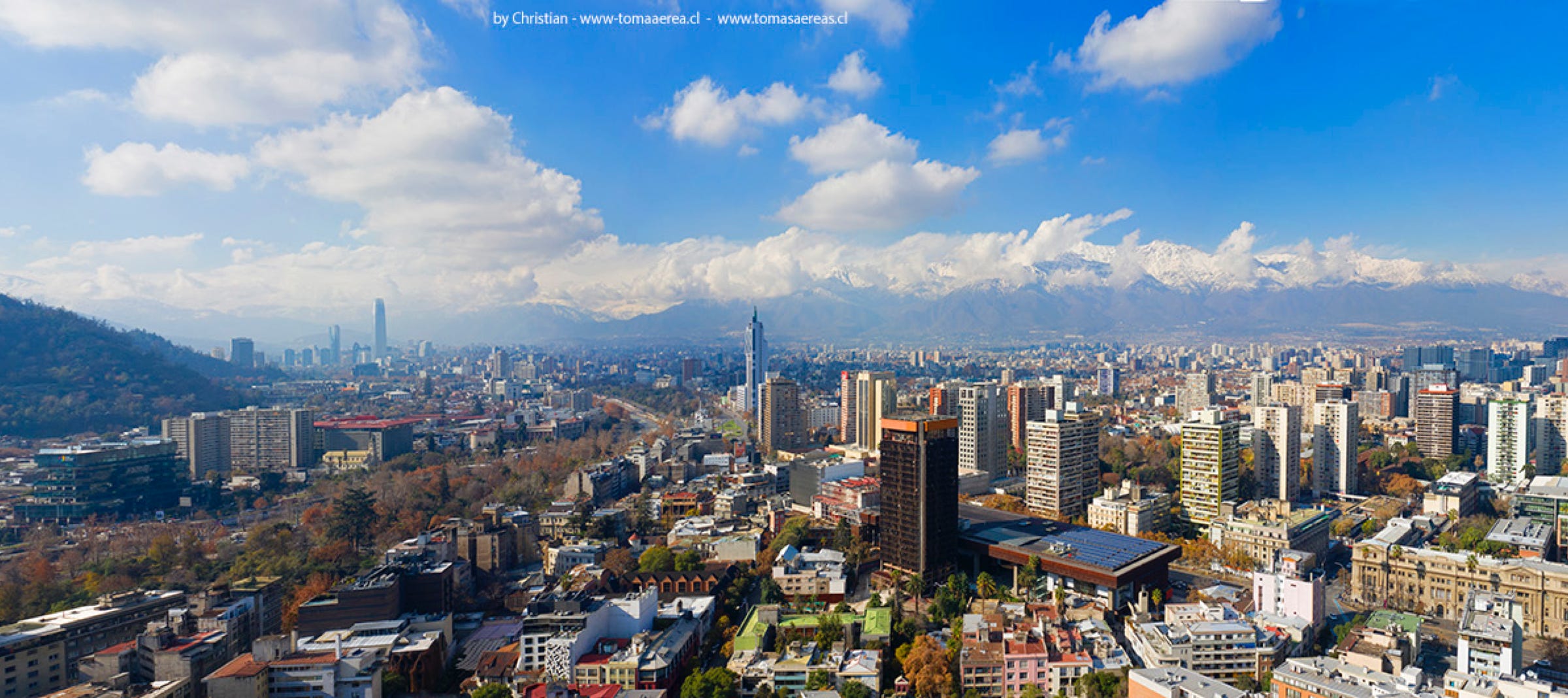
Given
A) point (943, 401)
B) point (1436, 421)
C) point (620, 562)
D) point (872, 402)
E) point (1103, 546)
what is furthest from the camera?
point (872, 402)

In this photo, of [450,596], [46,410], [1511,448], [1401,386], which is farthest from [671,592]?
[1401,386]

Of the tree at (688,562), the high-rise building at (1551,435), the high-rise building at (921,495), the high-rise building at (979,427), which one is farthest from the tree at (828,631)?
the high-rise building at (1551,435)

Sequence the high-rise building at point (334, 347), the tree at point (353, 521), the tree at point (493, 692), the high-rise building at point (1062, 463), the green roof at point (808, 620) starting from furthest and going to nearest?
the high-rise building at point (334, 347) < the high-rise building at point (1062, 463) < the tree at point (353, 521) < the green roof at point (808, 620) < the tree at point (493, 692)

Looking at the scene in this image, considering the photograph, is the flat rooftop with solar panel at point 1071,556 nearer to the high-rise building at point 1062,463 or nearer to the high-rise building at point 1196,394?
the high-rise building at point 1062,463

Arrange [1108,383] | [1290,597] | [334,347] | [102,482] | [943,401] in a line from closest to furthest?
[1290,597] → [102,482] → [943,401] → [1108,383] → [334,347]

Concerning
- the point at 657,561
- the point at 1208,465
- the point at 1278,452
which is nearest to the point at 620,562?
the point at 657,561

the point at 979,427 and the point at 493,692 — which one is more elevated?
the point at 979,427

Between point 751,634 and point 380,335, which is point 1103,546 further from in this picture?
point 380,335
